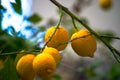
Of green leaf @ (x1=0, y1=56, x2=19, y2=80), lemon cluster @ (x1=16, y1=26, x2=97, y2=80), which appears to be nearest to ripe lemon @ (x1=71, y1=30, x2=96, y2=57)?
lemon cluster @ (x1=16, y1=26, x2=97, y2=80)

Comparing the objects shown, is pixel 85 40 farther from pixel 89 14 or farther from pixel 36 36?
pixel 89 14

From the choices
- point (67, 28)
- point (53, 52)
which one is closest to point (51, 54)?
point (53, 52)

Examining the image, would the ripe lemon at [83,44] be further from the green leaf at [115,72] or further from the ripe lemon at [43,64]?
the green leaf at [115,72]

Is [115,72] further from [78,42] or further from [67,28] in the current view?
[78,42]

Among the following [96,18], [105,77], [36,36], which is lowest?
[105,77]

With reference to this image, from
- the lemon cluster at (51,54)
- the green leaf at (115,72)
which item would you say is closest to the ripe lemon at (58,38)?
the lemon cluster at (51,54)

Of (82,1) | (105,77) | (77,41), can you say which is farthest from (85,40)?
(105,77)
